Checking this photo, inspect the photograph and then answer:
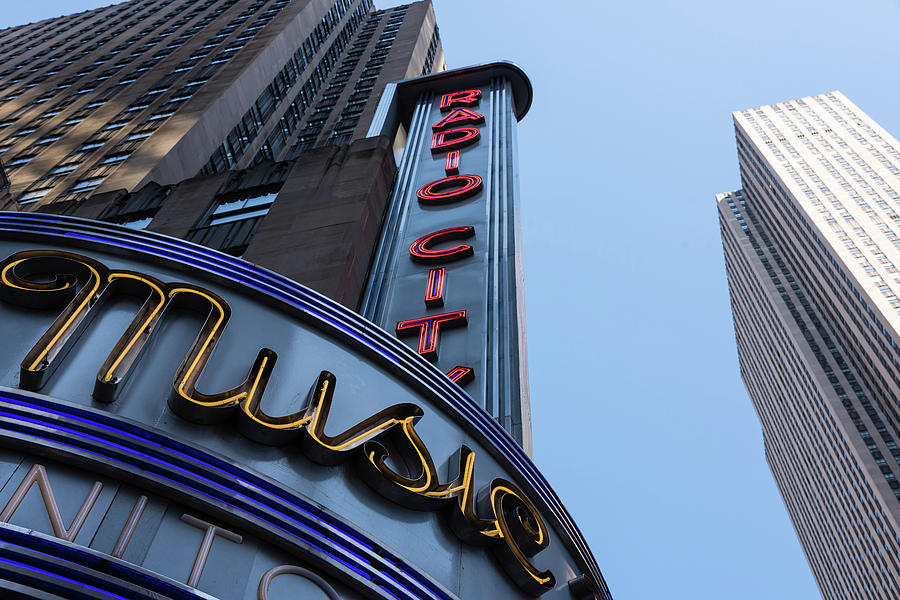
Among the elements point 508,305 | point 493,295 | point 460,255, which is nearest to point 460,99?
point 460,255

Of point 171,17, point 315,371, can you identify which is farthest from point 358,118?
point 315,371

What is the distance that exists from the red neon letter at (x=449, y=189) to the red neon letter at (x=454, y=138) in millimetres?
3266

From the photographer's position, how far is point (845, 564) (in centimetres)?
11125

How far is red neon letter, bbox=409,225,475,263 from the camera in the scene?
24.2m

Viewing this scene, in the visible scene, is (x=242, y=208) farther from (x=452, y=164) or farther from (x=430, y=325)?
(x=430, y=325)

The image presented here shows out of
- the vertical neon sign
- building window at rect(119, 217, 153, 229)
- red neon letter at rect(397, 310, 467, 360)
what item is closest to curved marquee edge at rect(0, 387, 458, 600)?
the vertical neon sign

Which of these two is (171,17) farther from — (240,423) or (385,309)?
(240,423)

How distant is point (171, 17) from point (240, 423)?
82.1m

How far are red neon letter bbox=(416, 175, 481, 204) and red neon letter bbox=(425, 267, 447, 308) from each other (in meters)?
5.12

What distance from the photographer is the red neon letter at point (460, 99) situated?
39188 mm

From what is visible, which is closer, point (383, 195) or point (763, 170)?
point (383, 195)

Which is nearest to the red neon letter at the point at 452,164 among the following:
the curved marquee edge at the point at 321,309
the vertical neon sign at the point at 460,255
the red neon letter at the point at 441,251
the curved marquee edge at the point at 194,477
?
the vertical neon sign at the point at 460,255

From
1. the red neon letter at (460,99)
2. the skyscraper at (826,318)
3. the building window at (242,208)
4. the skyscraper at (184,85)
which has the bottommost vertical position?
the skyscraper at (826,318)

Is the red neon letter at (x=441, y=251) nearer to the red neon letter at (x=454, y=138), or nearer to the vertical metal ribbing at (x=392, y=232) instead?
the vertical metal ribbing at (x=392, y=232)
